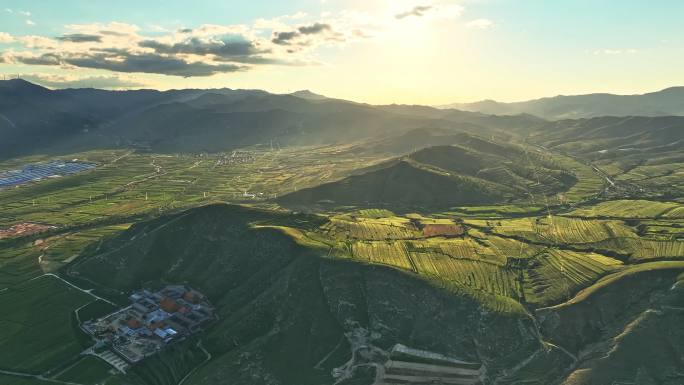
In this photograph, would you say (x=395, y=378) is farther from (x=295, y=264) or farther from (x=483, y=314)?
(x=295, y=264)

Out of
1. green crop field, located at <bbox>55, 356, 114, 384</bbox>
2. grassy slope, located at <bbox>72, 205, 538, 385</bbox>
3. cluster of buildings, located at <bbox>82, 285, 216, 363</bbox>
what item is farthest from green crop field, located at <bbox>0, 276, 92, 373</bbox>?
grassy slope, located at <bbox>72, 205, 538, 385</bbox>

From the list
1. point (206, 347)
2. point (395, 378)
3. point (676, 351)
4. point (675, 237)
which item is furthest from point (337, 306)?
point (675, 237)

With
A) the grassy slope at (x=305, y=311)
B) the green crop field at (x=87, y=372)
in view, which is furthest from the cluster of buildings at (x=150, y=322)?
the grassy slope at (x=305, y=311)

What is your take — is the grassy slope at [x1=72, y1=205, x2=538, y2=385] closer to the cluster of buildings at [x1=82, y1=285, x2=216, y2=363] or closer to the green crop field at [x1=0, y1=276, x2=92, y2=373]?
the cluster of buildings at [x1=82, y1=285, x2=216, y2=363]

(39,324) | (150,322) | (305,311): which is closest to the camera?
(305,311)

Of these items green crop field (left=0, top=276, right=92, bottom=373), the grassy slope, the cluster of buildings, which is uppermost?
the grassy slope

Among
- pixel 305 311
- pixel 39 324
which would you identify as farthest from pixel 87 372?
pixel 305 311

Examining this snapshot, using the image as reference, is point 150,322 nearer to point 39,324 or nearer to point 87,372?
point 87,372

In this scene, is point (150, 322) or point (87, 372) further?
point (150, 322)

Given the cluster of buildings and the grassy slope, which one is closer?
the grassy slope
